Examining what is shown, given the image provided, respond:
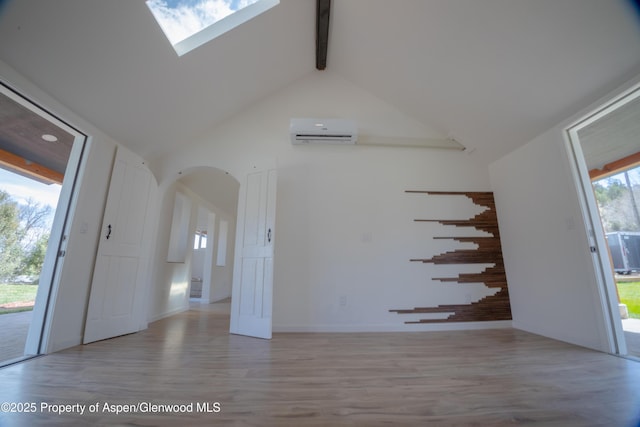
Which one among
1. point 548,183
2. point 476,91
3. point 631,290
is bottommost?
point 631,290

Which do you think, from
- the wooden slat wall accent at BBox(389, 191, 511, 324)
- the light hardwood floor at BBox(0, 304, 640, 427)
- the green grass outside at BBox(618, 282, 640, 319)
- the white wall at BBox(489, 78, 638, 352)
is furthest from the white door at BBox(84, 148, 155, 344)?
the green grass outside at BBox(618, 282, 640, 319)

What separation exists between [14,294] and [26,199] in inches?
65.0

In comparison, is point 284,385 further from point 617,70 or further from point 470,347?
point 617,70

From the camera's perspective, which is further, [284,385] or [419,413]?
[284,385]

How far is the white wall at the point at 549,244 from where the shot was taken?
7.87 feet

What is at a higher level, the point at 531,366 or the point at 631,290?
the point at 631,290

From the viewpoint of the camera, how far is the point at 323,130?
3350 millimetres

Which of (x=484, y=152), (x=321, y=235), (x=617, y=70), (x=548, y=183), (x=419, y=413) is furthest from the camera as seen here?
(x=484, y=152)

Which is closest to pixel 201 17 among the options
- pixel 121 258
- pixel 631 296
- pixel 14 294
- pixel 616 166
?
pixel 121 258

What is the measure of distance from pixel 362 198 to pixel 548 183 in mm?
2150

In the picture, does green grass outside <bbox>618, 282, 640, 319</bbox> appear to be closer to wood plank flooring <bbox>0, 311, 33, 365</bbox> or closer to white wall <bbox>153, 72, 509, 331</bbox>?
white wall <bbox>153, 72, 509, 331</bbox>

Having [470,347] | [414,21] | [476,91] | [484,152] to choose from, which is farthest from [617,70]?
[470,347]

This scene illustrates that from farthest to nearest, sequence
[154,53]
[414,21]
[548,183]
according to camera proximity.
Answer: [548,183], [414,21], [154,53]

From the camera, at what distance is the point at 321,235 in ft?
10.7
